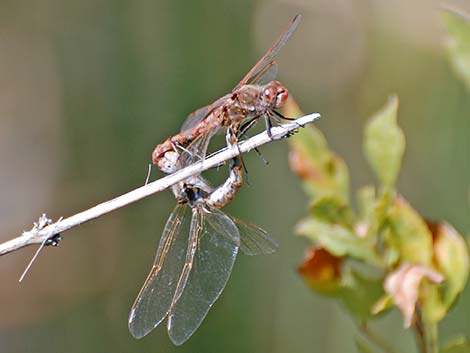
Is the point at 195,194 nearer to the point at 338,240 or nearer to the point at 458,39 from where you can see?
the point at 338,240

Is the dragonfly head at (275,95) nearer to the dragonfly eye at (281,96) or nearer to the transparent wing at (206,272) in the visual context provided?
the dragonfly eye at (281,96)

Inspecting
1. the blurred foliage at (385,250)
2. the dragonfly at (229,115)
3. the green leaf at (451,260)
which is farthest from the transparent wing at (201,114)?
the green leaf at (451,260)

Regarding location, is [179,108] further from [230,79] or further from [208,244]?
[208,244]

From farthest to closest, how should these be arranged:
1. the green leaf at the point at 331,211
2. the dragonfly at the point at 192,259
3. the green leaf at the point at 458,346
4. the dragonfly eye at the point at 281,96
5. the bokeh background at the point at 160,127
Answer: the bokeh background at the point at 160,127 < the dragonfly at the point at 192,259 < the dragonfly eye at the point at 281,96 < the green leaf at the point at 331,211 < the green leaf at the point at 458,346

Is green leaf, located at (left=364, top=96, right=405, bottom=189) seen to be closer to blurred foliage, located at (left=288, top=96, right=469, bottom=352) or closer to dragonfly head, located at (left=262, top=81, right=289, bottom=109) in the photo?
blurred foliage, located at (left=288, top=96, right=469, bottom=352)

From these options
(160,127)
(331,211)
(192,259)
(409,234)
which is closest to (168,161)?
(192,259)

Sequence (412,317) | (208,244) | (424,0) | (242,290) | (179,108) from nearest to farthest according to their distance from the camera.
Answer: (412,317) → (208,244) → (424,0) → (242,290) → (179,108)

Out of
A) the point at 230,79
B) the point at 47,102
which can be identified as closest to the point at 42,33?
the point at 47,102
